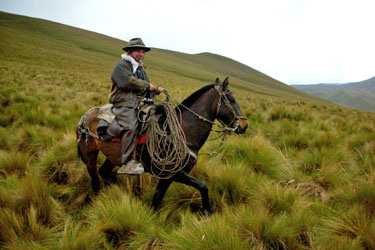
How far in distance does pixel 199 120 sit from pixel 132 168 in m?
1.33

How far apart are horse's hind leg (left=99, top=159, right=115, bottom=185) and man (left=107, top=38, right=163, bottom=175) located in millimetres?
1001

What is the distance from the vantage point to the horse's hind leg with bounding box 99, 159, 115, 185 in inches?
165

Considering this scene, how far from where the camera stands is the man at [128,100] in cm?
328

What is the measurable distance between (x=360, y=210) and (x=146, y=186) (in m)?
3.29

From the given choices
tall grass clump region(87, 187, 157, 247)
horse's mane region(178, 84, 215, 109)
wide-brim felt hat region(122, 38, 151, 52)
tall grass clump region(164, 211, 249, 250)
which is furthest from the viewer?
horse's mane region(178, 84, 215, 109)

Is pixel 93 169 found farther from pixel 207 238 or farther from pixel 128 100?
pixel 207 238

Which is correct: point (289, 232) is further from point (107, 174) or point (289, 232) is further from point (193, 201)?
point (107, 174)

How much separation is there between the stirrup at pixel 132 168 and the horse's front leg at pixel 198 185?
0.56 m

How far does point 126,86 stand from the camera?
3.30 meters

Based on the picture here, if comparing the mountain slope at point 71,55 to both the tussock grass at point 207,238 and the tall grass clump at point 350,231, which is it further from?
the tall grass clump at point 350,231

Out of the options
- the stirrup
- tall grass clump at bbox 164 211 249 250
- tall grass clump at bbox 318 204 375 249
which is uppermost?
tall grass clump at bbox 318 204 375 249

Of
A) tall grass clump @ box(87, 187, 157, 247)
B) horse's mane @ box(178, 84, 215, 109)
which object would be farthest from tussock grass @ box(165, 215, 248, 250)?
horse's mane @ box(178, 84, 215, 109)

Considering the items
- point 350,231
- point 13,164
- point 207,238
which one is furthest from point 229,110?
point 13,164

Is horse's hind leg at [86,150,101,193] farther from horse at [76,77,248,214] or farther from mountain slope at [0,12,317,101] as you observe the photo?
mountain slope at [0,12,317,101]
